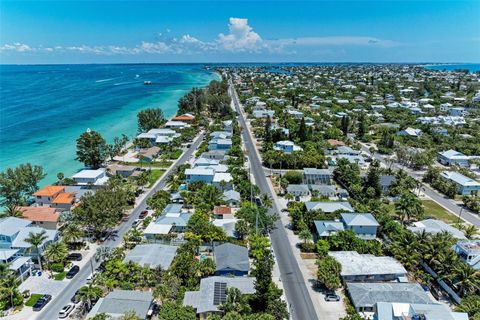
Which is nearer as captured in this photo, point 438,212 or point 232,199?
point 438,212

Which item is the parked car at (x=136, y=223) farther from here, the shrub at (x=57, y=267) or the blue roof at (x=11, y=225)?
the blue roof at (x=11, y=225)

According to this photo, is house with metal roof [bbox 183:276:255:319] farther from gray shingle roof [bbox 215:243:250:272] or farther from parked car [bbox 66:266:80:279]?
parked car [bbox 66:266:80:279]

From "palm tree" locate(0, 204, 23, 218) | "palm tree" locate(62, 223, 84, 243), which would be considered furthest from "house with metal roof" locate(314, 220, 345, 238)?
"palm tree" locate(0, 204, 23, 218)

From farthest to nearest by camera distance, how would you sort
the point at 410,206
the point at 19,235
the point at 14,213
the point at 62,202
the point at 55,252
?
1. the point at 62,202
2. the point at 410,206
3. the point at 14,213
4. the point at 19,235
5. the point at 55,252

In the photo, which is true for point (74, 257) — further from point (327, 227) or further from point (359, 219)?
point (359, 219)

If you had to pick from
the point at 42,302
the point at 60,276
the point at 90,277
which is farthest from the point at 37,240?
the point at 42,302
